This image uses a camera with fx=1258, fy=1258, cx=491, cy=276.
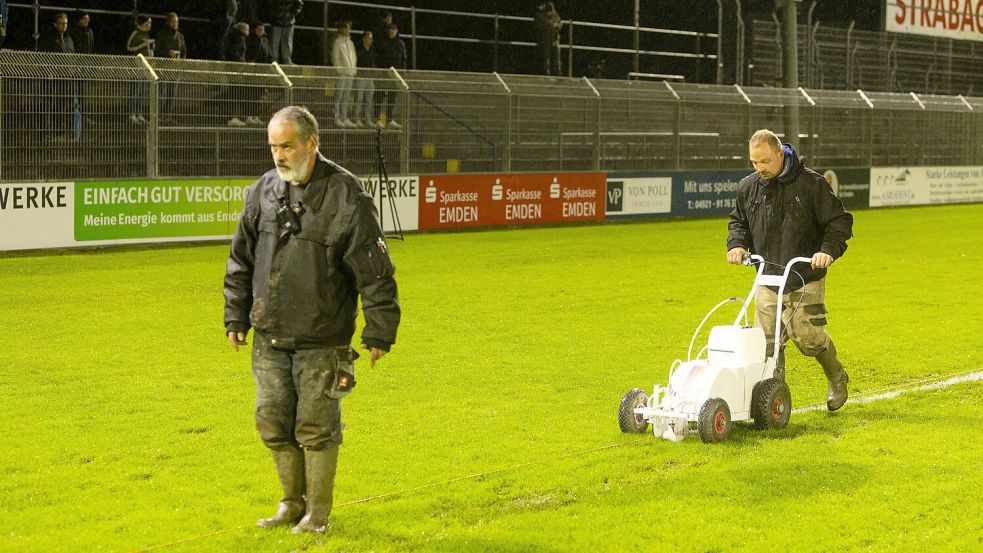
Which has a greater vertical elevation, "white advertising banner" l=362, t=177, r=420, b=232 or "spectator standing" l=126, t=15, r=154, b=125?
"spectator standing" l=126, t=15, r=154, b=125

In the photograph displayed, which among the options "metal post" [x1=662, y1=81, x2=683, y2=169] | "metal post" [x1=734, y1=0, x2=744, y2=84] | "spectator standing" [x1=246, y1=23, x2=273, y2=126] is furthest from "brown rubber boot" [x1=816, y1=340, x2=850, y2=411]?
"metal post" [x1=734, y1=0, x2=744, y2=84]

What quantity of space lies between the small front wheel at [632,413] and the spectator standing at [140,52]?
43.6 ft

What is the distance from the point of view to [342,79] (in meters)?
21.7

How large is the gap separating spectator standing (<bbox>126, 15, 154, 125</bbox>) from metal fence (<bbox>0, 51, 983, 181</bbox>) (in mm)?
25

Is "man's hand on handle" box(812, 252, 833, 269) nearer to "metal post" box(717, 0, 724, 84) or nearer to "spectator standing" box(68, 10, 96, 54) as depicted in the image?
"spectator standing" box(68, 10, 96, 54)

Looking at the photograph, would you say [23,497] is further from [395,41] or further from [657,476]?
[395,41]

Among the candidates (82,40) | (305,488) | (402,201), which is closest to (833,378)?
(305,488)

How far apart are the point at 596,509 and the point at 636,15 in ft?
91.3

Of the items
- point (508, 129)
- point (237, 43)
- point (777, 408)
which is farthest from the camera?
point (508, 129)

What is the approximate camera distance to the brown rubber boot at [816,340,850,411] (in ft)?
26.6

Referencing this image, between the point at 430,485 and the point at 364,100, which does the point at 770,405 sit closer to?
the point at 430,485

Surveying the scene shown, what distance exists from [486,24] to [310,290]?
25.0 meters

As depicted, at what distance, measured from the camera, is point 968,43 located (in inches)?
1699

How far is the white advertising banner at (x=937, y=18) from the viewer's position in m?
37.0
